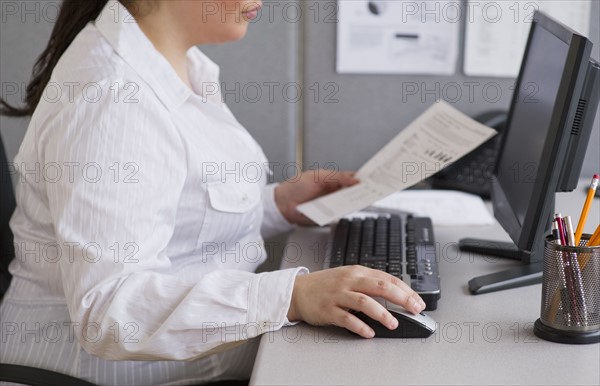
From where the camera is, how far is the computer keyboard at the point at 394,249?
1039 mm

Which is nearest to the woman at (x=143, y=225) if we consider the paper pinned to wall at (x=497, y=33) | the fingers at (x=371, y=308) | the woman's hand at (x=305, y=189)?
the fingers at (x=371, y=308)

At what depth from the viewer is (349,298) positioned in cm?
93

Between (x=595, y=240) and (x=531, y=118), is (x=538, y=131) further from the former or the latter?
(x=595, y=240)

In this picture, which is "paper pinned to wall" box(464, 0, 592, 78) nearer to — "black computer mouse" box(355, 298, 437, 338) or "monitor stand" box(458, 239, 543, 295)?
"monitor stand" box(458, 239, 543, 295)

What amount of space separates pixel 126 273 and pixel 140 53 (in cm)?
33

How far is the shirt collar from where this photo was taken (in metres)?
1.10

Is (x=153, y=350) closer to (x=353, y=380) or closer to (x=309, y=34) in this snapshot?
(x=353, y=380)

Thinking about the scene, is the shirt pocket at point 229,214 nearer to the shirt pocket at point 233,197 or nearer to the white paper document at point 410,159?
the shirt pocket at point 233,197

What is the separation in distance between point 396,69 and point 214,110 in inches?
21.6

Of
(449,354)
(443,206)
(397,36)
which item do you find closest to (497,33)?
(397,36)

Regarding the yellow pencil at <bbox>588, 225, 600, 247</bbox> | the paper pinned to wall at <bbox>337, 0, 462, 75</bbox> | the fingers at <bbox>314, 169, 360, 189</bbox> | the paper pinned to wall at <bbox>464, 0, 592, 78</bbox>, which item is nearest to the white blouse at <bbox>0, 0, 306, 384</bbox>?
the fingers at <bbox>314, 169, 360, 189</bbox>

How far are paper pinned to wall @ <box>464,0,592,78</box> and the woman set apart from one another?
0.58 metres

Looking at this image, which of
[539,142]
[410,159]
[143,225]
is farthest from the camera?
[410,159]

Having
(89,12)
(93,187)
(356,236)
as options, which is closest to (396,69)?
(356,236)
